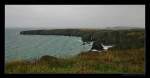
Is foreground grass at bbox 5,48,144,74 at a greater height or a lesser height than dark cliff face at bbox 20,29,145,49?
lesser

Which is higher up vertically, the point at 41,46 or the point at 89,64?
the point at 41,46

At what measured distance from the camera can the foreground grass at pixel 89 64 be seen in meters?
2.67

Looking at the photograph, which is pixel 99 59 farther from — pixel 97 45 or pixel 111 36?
pixel 111 36

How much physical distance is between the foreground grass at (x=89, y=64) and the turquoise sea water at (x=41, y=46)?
0.15 feet

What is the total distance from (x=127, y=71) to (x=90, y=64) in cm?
35

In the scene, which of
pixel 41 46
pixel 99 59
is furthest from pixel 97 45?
pixel 41 46

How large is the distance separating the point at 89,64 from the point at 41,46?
474 mm

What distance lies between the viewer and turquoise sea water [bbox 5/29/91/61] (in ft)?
8.80

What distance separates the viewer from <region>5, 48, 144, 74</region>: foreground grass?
105 inches

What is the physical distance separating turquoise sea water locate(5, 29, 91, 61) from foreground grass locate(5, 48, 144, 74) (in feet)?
0.15

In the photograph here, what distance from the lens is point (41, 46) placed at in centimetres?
269
